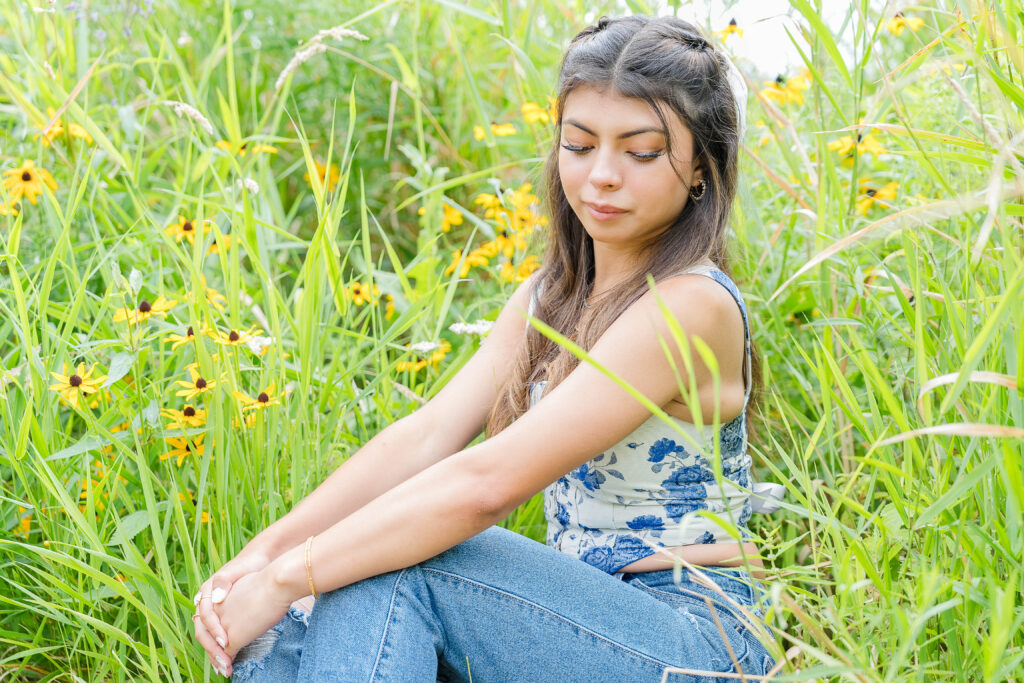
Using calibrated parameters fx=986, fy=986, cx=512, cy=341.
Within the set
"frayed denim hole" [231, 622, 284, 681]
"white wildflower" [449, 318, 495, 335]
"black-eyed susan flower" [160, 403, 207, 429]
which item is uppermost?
"white wildflower" [449, 318, 495, 335]

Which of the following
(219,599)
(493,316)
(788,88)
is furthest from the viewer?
(788,88)

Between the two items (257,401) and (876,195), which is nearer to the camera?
(257,401)

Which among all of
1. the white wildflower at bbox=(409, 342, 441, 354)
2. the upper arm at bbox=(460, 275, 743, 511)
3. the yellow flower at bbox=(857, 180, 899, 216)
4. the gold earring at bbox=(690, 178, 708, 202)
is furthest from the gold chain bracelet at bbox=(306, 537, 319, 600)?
the yellow flower at bbox=(857, 180, 899, 216)

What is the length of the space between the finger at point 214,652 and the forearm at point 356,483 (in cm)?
14

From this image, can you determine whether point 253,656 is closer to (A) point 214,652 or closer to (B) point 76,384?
(A) point 214,652

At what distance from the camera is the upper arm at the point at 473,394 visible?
159cm

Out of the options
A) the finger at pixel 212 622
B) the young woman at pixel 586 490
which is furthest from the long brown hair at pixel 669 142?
the finger at pixel 212 622

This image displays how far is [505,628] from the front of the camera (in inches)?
49.6

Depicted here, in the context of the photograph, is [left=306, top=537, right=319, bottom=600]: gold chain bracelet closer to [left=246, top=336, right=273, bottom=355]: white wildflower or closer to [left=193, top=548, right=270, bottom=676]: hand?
[left=193, top=548, right=270, bottom=676]: hand

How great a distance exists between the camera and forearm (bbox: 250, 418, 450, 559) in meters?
1.45

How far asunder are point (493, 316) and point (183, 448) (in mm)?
690

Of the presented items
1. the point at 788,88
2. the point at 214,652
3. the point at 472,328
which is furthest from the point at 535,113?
the point at 214,652

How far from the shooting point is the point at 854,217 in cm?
172

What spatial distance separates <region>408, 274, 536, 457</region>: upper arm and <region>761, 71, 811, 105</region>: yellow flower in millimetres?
791
